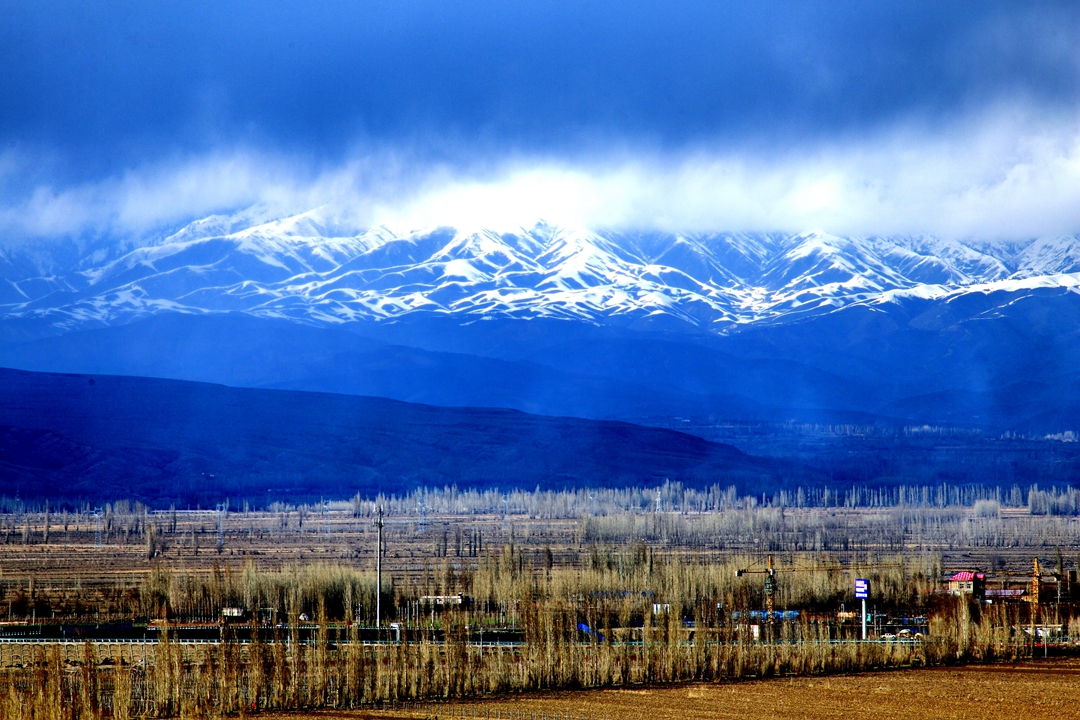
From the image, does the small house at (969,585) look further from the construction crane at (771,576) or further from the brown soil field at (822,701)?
the brown soil field at (822,701)

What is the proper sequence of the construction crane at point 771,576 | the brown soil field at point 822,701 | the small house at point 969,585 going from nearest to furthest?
the brown soil field at point 822,701
the construction crane at point 771,576
the small house at point 969,585

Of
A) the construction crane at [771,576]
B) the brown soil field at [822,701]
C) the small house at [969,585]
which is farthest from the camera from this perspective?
the small house at [969,585]

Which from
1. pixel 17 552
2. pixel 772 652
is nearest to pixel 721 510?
pixel 17 552

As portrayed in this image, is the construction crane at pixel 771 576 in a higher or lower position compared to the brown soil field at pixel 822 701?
higher

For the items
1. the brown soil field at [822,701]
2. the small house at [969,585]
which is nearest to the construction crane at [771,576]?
the small house at [969,585]

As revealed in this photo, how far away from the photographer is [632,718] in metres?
37.4

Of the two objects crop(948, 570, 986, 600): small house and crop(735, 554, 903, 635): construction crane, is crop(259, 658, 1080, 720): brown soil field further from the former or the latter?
crop(948, 570, 986, 600): small house

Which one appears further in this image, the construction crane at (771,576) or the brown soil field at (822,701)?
the construction crane at (771,576)

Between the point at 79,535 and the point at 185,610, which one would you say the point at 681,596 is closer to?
the point at 185,610

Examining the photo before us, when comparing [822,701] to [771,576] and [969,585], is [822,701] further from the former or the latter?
[969,585]

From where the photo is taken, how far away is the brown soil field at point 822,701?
125 ft

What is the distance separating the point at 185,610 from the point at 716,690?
33.1m

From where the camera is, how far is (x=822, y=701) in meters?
40.7

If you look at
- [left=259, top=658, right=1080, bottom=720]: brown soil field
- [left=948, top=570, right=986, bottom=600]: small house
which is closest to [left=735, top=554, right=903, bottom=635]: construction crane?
[left=948, top=570, right=986, bottom=600]: small house
